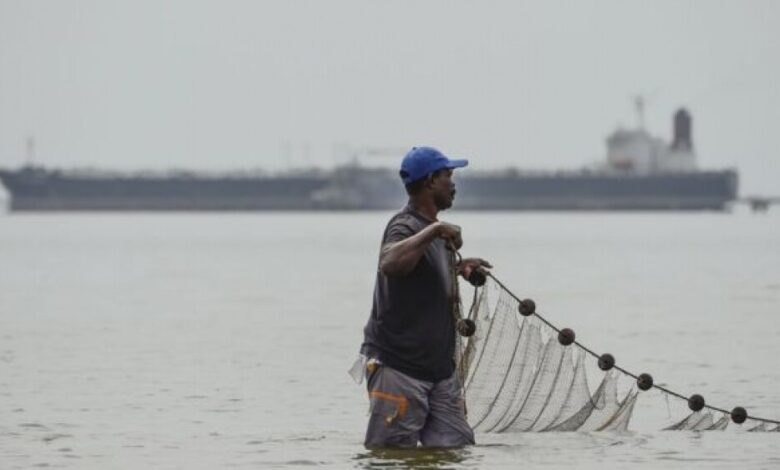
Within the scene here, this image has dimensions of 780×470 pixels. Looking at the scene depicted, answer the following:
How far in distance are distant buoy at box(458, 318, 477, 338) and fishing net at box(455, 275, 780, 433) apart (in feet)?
1.79

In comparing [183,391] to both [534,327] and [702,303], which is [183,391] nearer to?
[534,327]

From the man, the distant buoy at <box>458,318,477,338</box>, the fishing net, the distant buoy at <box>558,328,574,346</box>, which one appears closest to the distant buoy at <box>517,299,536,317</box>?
the fishing net

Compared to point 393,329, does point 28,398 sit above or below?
below

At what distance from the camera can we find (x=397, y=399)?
11711mm

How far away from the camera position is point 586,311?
111 feet

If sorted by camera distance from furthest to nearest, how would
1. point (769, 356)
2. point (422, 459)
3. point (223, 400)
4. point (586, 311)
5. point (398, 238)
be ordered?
point (586, 311) → point (769, 356) → point (223, 400) → point (422, 459) → point (398, 238)

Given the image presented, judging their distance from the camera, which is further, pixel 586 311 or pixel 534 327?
pixel 586 311

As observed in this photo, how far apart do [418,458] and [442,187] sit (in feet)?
5.53

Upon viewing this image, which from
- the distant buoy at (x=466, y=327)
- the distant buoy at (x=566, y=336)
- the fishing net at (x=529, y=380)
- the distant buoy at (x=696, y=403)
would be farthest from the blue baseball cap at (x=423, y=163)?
the distant buoy at (x=696, y=403)

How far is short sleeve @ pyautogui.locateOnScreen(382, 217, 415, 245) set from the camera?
11.4 metres

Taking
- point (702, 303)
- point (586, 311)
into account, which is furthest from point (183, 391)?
point (702, 303)

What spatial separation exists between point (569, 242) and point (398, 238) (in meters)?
84.6

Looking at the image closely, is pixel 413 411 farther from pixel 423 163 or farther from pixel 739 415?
pixel 739 415

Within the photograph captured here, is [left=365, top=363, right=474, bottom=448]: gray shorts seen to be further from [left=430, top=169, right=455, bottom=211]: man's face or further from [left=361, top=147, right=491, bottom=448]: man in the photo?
[left=430, top=169, right=455, bottom=211]: man's face
